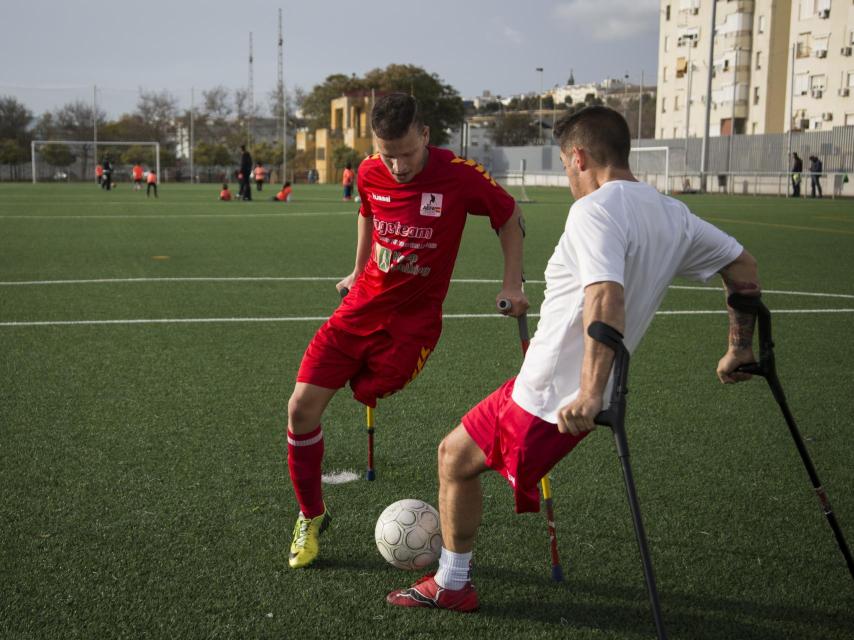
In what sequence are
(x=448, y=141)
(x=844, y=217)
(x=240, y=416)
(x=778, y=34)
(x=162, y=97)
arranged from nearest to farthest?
(x=240, y=416)
(x=844, y=217)
(x=778, y=34)
(x=162, y=97)
(x=448, y=141)

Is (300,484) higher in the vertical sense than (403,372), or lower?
lower

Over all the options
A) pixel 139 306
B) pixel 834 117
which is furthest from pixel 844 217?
pixel 834 117

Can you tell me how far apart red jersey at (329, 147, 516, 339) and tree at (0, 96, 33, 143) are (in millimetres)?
71380

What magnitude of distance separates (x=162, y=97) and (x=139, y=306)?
269 ft

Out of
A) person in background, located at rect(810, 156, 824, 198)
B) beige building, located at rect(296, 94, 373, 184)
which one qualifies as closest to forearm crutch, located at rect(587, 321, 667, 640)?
person in background, located at rect(810, 156, 824, 198)

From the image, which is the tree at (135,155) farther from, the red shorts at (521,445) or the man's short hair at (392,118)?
the red shorts at (521,445)

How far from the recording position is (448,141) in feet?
318

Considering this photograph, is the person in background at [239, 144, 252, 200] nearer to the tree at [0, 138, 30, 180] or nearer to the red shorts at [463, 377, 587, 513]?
the red shorts at [463, 377, 587, 513]

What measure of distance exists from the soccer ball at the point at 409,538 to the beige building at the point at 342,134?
76.3 meters

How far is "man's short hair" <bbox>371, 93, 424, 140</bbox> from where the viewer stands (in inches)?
153

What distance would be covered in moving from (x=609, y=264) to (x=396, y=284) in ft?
5.41

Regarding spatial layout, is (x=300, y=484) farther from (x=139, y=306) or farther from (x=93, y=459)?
(x=139, y=306)

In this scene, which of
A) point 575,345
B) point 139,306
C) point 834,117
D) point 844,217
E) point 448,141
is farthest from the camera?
point 448,141

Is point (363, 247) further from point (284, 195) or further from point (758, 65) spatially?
point (758, 65)
